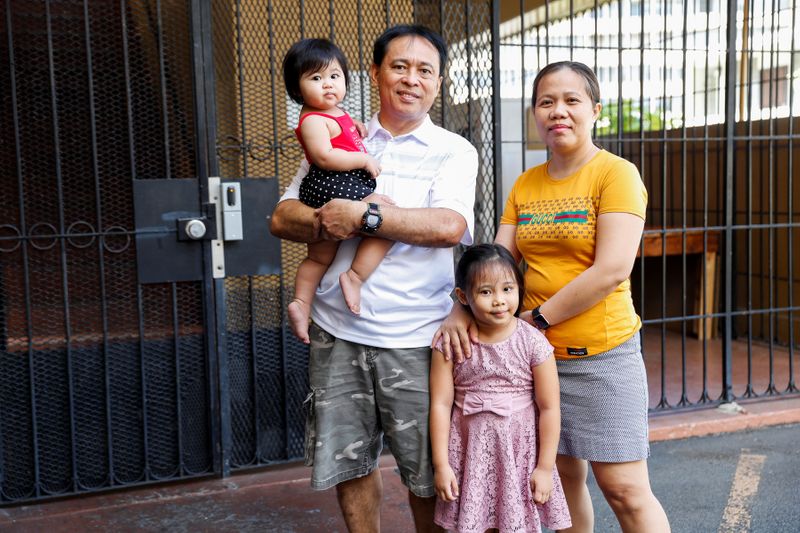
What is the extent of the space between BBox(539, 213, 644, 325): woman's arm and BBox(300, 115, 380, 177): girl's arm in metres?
0.68

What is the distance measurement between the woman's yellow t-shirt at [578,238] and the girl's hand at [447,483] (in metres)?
0.49

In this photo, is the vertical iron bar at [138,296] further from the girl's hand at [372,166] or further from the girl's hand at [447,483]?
the girl's hand at [447,483]

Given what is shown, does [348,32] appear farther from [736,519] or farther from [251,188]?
[736,519]

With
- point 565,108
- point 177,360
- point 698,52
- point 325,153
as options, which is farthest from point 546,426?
point 698,52

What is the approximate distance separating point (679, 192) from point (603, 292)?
614 centimetres

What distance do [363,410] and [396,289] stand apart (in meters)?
0.41

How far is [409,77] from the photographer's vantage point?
2377mm

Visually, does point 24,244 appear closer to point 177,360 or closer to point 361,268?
point 177,360

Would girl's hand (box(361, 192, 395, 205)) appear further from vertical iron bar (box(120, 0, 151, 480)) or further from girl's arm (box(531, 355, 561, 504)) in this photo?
vertical iron bar (box(120, 0, 151, 480))

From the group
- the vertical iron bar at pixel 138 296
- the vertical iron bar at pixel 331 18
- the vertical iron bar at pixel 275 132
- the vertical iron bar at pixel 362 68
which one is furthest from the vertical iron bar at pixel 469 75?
the vertical iron bar at pixel 138 296

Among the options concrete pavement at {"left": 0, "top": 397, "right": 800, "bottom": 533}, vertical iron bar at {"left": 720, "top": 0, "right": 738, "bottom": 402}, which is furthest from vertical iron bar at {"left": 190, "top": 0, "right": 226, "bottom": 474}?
vertical iron bar at {"left": 720, "top": 0, "right": 738, "bottom": 402}

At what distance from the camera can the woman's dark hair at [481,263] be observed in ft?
7.54

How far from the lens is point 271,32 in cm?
401

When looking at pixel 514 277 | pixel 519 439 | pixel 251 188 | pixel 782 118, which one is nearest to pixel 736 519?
pixel 519 439
